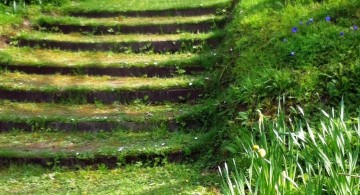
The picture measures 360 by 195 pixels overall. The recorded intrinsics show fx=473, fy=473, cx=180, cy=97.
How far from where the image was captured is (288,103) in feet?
12.1

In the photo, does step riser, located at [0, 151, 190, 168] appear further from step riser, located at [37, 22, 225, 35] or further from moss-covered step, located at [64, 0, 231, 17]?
moss-covered step, located at [64, 0, 231, 17]

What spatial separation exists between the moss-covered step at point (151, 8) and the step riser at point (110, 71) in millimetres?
1787

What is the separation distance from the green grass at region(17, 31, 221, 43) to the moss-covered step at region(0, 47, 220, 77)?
1.19ft

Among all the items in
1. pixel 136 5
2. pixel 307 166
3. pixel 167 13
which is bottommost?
pixel 307 166

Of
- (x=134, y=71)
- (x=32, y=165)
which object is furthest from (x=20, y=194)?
(x=134, y=71)

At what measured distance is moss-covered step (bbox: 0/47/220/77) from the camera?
5641 mm

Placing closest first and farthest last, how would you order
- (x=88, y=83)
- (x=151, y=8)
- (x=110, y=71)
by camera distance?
1. (x=88, y=83)
2. (x=110, y=71)
3. (x=151, y=8)

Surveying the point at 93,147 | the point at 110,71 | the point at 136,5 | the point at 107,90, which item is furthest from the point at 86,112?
the point at 136,5

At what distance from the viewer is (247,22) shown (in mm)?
5406

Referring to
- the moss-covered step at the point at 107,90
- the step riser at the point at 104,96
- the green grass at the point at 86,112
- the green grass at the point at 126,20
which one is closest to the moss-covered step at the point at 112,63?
the moss-covered step at the point at 107,90

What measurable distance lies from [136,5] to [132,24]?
106 cm

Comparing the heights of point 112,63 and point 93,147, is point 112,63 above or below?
above

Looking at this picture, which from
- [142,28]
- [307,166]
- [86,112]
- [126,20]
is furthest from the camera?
[126,20]

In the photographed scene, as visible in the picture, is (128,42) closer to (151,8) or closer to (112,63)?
(112,63)
